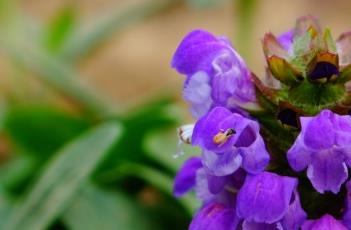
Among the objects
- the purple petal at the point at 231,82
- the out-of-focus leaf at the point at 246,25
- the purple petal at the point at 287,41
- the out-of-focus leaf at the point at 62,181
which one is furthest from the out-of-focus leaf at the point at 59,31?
the purple petal at the point at 231,82

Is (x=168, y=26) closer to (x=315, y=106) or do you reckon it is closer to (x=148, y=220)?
(x=148, y=220)

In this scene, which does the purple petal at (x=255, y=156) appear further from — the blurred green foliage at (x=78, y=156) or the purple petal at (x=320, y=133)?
the blurred green foliage at (x=78, y=156)

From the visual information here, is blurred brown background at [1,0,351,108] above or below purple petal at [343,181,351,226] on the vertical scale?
below

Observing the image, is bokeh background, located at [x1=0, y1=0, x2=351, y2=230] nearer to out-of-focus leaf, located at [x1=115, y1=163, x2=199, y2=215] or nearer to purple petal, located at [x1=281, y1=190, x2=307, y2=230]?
out-of-focus leaf, located at [x1=115, y1=163, x2=199, y2=215]

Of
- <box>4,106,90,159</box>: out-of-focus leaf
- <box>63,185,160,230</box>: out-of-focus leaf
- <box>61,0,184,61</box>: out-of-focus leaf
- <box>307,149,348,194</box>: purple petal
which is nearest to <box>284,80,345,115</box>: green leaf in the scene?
<box>307,149,348,194</box>: purple petal

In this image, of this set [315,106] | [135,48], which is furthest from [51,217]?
[135,48]

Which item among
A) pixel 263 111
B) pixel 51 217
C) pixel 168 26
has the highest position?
pixel 263 111

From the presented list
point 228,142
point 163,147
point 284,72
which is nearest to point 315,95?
point 284,72
